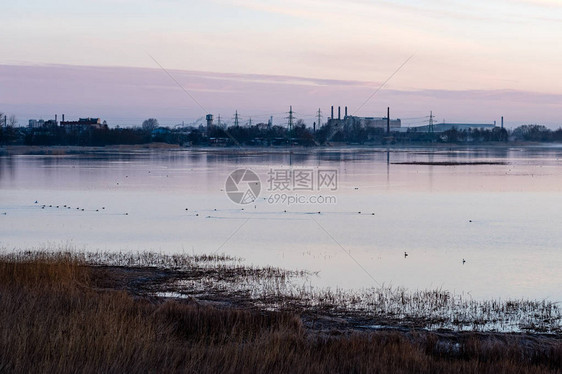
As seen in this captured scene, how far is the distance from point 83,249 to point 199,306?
755 cm

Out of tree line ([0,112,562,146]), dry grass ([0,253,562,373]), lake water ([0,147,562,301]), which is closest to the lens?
dry grass ([0,253,562,373])

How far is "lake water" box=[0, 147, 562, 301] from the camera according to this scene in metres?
15.5

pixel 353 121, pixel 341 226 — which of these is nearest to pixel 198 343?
pixel 341 226

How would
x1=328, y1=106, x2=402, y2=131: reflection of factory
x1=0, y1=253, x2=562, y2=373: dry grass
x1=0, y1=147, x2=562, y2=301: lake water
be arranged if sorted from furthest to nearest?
x1=328, y1=106, x2=402, y2=131: reflection of factory
x1=0, y1=147, x2=562, y2=301: lake water
x1=0, y1=253, x2=562, y2=373: dry grass

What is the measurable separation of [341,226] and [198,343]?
13801 millimetres

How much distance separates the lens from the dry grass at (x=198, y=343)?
7180mm

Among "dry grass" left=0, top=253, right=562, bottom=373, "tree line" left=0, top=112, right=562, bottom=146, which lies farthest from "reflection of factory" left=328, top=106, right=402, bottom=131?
"dry grass" left=0, top=253, right=562, bottom=373

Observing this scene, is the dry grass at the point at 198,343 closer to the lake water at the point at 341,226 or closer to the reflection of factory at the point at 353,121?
the lake water at the point at 341,226

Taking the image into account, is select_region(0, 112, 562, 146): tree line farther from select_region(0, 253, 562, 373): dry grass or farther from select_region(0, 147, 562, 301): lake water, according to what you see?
select_region(0, 253, 562, 373): dry grass

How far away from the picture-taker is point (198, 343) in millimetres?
8625

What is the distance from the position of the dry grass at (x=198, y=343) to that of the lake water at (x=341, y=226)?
4.06 m

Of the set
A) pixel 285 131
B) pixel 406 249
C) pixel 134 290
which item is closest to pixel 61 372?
pixel 134 290

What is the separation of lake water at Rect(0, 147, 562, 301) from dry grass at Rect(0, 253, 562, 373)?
406cm

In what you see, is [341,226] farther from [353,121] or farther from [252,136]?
[353,121]
